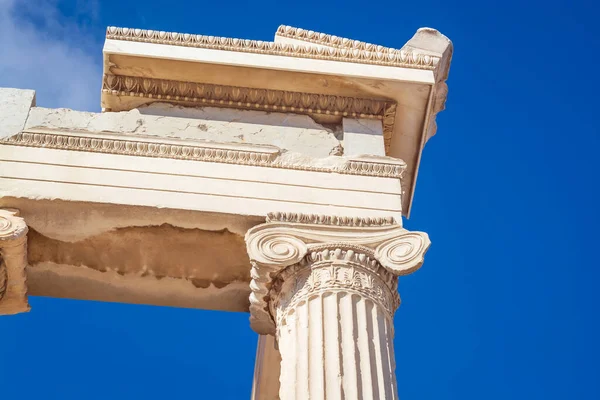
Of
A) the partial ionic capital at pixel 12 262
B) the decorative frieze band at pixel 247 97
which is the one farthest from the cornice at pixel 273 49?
the partial ionic capital at pixel 12 262

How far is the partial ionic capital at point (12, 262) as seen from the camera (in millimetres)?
11188

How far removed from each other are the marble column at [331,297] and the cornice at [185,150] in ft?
2.98

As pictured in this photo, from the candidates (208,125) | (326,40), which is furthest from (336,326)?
(326,40)

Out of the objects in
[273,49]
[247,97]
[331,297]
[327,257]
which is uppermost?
[273,49]

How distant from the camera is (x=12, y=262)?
11500 mm

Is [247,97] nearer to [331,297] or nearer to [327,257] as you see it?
[327,257]

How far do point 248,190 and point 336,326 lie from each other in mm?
2269

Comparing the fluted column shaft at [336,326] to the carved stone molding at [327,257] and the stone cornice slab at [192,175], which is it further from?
the stone cornice slab at [192,175]

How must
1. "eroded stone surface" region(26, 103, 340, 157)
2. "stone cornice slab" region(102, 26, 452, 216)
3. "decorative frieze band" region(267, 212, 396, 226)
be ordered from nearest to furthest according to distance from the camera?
"decorative frieze band" region(267, 212, 396, 226), "eroded stone surface" region(26, 103, 340, 157), "stone cornice slab" region(102, 26, 452, 216)

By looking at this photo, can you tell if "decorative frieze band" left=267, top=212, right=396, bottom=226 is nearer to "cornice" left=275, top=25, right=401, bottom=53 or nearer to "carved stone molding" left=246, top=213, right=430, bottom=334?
"carved stone molding" left=246, top=213, right=430, bottom=334

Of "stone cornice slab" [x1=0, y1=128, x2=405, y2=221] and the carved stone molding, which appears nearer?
the carved stone molding

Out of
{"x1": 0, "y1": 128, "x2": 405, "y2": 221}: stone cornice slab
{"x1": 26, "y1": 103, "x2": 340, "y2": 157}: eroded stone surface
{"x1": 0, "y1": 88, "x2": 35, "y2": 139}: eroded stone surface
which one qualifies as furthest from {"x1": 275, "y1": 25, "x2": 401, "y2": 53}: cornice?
{"x1": 0, "y1": 88, "x2": 35, "y2": 139}: eroded stone surface

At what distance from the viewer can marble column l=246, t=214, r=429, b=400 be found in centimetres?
999

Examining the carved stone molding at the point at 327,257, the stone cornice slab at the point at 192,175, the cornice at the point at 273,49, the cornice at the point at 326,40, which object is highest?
the cornice at the point at 326,40
